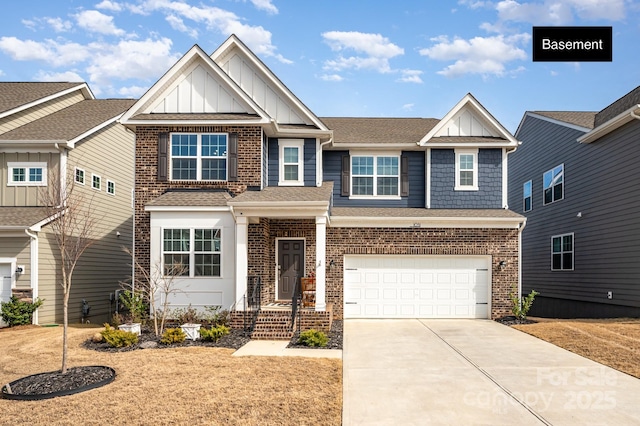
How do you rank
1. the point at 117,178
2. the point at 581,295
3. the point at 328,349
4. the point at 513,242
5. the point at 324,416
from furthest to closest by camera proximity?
the point at 117,178
the point at 581,295
the point at 513,242
the point at 328,349
the point at 324,416

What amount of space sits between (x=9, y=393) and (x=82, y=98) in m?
18.1

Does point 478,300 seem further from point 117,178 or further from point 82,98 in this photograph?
point 82,98

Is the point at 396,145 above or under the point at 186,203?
above

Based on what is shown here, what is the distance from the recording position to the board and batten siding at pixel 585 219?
651 inches

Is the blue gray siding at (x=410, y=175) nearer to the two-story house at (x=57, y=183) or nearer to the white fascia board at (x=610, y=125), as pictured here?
the white fascia board at (x=610, y=125)

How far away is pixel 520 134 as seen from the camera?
25.8 metres

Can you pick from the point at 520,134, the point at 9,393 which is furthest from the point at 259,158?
the point at 520,134

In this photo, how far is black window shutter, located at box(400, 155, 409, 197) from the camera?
59.9 ft

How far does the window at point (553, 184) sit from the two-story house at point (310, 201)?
195 inches

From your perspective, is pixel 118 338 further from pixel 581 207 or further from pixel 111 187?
pixel 581 207

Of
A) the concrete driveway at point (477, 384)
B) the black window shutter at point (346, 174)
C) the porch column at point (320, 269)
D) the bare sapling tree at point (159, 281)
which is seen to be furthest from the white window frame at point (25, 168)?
the concrete driveway at point (477, 384)

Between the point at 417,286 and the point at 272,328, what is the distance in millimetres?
5728

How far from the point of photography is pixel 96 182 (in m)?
19.7

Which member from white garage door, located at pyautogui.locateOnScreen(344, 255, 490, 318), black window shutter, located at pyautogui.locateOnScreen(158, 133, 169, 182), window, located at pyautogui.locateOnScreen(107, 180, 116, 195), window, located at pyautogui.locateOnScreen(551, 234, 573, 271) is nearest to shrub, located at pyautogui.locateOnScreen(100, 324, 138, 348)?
black window shutter, located at pyautogui.locateOnScreen(158, 133, 169, 182)
